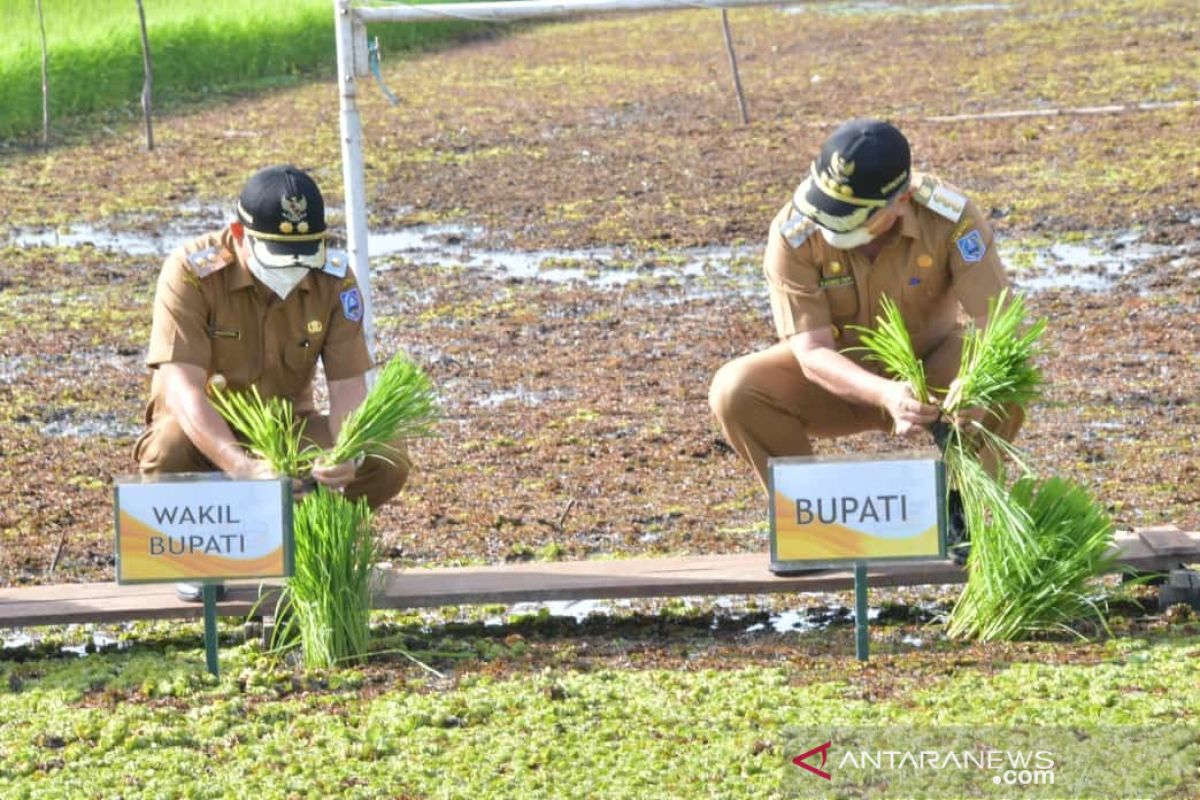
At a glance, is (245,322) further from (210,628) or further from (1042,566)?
(1042,566)

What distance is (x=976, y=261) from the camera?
5039mm

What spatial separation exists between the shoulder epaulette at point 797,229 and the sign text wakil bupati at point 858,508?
0.84 metres

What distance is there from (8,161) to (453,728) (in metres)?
11.3

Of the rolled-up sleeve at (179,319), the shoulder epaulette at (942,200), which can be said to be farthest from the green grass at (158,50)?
the shoulder epaulette at (942,200)

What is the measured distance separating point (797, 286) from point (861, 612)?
984mm

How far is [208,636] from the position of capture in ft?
14.8

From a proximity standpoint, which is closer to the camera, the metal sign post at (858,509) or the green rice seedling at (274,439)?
the metal sign post at (858,509)

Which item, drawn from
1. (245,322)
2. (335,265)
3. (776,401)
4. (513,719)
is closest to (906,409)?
(776,401)

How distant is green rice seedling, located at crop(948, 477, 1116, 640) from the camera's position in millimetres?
Answer: 4578

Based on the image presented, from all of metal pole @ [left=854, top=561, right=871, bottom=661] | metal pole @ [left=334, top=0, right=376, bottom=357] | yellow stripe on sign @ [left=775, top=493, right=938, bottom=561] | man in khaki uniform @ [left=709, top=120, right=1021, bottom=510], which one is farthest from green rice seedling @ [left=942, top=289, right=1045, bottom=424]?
metal pole @ [left=334, top=0, right=376, bottom=357]

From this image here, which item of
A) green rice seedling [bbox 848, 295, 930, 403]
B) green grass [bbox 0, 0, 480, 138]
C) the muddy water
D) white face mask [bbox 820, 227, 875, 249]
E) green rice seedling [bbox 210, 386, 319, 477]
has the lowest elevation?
green rice seedling [bbox 210, 386, 319, 477]

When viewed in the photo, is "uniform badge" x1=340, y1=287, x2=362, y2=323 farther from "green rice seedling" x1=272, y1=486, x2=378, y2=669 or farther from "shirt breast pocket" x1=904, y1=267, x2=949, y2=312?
"shirt breast pocket" x1=904, y1=267, x2=949, y2=312

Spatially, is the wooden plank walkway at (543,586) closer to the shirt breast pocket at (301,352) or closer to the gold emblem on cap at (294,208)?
the shirt breast pocket at (301,352)

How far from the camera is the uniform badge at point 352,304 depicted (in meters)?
5.10
